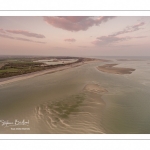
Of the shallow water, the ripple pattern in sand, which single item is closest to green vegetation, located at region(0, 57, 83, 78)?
the shallow water

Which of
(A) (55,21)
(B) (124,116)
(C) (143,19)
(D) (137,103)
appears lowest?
(B) (124,116)

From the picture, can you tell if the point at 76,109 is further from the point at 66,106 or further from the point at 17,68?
the point at 17,68

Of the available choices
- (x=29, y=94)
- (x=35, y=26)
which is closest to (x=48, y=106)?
(x=29, y=94)

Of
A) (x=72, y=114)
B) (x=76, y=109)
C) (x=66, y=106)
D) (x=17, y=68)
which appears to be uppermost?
(x=17, y=68)

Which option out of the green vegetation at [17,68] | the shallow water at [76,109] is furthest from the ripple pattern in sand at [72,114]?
the green vegetation at [17,68]

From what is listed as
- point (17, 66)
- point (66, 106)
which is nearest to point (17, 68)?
point (17, 66)

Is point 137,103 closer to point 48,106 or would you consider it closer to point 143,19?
point 143,19

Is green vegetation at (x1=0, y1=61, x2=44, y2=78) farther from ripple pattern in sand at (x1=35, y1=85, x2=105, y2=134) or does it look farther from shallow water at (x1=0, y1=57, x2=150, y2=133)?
ripple pattern in sand at (x1=35, y1=85, x2=105, y2=134)

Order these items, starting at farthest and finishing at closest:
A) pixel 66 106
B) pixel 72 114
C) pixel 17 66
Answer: pixel 17 66, pixel 66 106, pixel 72 114

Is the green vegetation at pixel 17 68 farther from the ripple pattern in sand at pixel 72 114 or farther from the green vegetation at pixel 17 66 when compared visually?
the ripple pattern in sand at pixel 72 114
